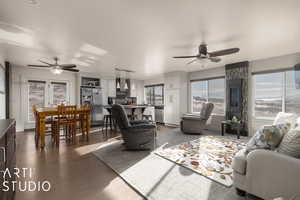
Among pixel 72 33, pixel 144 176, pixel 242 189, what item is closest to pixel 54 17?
pixel 72 33

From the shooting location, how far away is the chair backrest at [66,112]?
149 inches

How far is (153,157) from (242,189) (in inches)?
64.0

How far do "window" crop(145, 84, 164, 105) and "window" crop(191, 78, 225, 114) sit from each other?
5.62ft

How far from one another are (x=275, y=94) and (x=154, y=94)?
5075 millimetres

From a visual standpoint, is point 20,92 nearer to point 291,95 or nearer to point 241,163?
point 241,163

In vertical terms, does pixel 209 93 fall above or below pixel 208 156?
above

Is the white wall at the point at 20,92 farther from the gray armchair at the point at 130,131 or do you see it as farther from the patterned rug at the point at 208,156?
the patterned rug at the point at 208,156

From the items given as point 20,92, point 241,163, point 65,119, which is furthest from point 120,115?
point 20,92

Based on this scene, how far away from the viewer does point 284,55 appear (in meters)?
4.11

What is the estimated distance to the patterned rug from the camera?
2289mm

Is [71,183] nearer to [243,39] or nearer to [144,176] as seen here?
[144,176]

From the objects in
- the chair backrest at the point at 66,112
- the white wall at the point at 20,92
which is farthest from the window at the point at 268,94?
the white wall at the point at 20,92

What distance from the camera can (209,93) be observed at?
603 centimetres

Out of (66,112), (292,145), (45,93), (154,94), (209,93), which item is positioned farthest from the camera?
(154,94)
